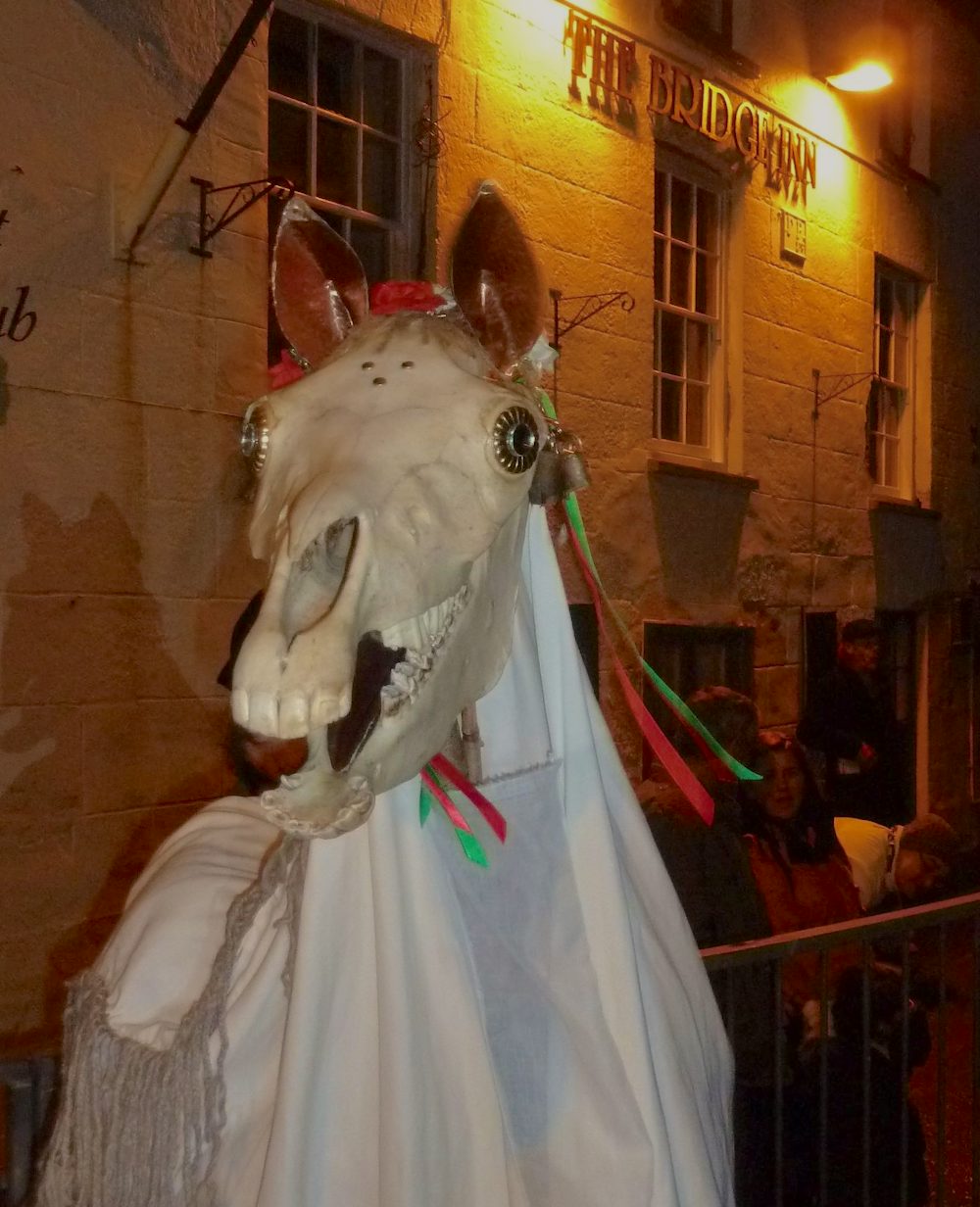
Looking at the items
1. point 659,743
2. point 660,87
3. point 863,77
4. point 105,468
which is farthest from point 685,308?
point 659,743

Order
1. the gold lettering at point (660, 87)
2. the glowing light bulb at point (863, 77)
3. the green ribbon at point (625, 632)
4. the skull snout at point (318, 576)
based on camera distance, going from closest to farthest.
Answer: the skull snout at point (318, 576) < the green ribbon at point (625, 632) < the gold lettering at point (660, 87) < the glowing light bulb at point (863, 77)

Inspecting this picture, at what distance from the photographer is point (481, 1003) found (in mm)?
1576

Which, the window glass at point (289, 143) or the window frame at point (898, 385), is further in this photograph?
the window frame at point (898, 385)

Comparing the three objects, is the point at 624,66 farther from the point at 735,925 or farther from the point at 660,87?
the point at 735,925

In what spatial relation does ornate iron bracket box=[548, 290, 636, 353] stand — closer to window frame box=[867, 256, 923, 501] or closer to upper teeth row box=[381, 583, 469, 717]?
window frame box=[867, 256, 923, 501]

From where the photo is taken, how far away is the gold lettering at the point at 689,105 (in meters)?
7.85

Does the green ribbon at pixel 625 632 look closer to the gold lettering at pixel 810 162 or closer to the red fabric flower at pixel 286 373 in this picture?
the red fabric flower at pixel 286 373

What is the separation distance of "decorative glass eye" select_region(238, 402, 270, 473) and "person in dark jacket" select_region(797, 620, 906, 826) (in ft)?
21.6

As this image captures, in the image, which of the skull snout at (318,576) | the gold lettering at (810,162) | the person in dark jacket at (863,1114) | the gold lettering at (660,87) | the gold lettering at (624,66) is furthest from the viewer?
the gold lettering at (810,162)

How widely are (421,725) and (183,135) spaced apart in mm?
3789

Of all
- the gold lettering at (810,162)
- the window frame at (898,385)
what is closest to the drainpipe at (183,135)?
the gold lettering at (810,162)

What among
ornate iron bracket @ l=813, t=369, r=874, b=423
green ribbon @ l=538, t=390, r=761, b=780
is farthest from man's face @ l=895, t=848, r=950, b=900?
ornate iron bracket @ l=813, t=369, r=874, b=423

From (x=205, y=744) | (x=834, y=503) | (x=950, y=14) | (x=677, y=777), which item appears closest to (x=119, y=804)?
(x=205, y=744)

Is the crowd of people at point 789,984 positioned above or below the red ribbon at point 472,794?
below
